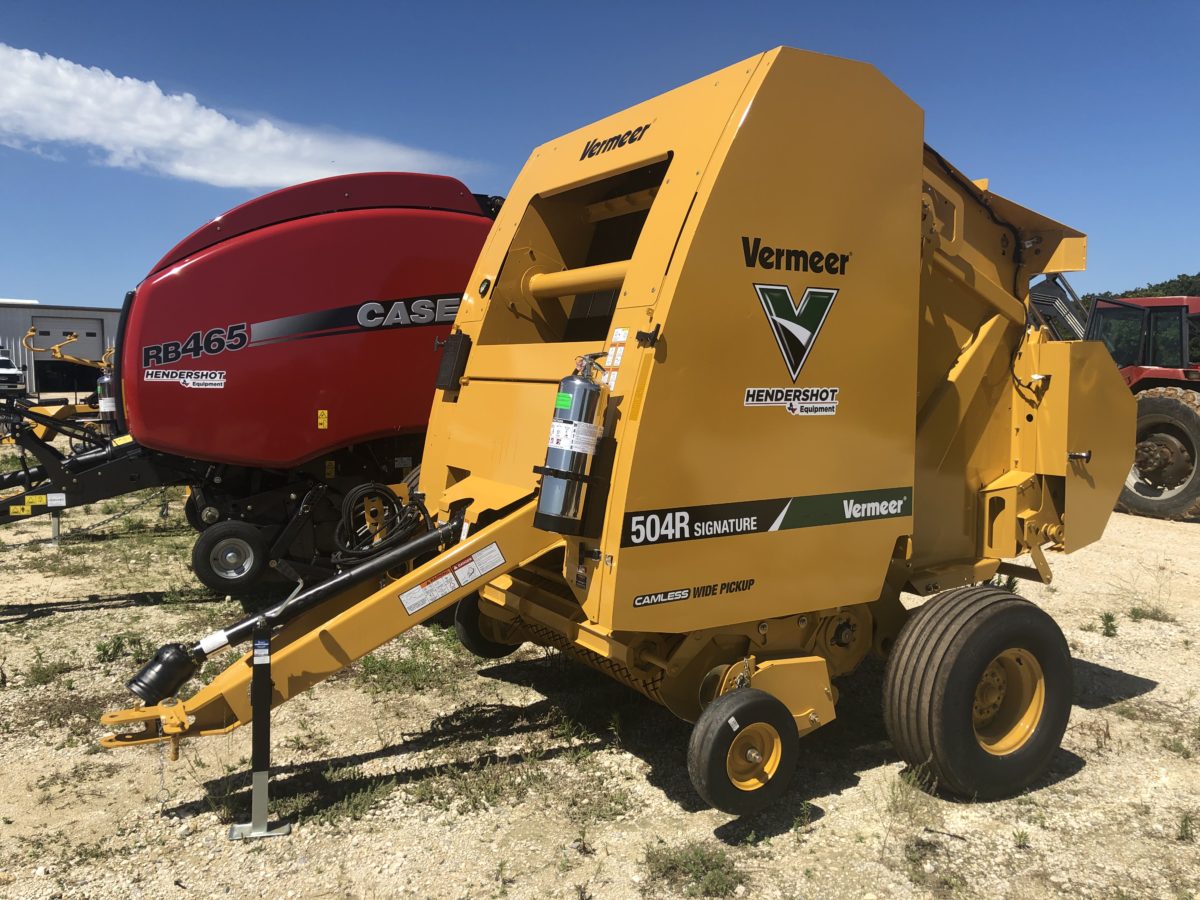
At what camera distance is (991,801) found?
371 centimetres

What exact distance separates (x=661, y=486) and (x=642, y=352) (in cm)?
49

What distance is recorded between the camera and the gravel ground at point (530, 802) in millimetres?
3082

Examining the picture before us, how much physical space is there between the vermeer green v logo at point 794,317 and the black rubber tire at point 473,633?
2.37 meters

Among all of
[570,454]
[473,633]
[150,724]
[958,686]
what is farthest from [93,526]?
[958,686]

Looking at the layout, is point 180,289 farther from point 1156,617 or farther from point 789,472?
point 1156,617

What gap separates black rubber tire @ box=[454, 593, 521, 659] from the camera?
16.2 ft

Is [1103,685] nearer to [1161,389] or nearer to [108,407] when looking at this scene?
[1161,389]

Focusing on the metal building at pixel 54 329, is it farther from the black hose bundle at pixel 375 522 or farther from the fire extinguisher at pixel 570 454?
the fire extinguisher at pixel 570 454

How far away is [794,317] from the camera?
11.3 feet

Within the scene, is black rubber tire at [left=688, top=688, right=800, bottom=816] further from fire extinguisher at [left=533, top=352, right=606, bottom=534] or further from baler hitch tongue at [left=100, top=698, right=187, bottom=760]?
baler hitch tongue at [left=100, top=698, right=187, bottom=760]

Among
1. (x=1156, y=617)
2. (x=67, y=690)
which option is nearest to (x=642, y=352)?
(x=67, y=690)

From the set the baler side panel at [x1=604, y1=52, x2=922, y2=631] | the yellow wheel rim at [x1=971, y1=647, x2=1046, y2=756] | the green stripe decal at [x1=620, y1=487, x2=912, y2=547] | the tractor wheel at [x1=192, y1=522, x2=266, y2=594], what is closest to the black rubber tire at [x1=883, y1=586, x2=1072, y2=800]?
the yellow wheel rim at [x1=971, y1=647, x2=1046, y2=756]

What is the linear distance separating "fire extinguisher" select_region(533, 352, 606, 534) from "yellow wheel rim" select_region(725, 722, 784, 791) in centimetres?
103

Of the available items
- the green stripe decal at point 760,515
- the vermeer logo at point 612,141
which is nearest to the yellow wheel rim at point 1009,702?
the green stripe decal at point 760,515
